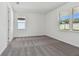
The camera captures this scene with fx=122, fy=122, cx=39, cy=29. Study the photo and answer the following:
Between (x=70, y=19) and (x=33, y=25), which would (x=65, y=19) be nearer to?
(x=70, y=19)

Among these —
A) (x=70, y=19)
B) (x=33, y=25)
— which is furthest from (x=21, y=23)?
(x=70, y=19)

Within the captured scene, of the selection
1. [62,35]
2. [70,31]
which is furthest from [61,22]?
[70,31]

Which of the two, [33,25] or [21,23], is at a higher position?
[21,23]

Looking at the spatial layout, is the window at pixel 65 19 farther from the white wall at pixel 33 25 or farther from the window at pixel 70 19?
the white wall at pixel 33 25

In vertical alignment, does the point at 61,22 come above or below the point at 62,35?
above

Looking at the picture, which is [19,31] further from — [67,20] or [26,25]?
[67,20]

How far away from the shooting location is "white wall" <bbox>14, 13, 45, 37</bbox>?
12695 millimetres

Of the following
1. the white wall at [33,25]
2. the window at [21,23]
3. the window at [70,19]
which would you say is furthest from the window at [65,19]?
the window at [21,23]

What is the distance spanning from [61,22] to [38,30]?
5.43m

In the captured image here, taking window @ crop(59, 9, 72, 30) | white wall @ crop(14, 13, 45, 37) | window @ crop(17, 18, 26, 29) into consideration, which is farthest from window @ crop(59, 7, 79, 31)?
window @ crop(17, 18, 26, 29)

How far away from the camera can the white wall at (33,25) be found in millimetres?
12695

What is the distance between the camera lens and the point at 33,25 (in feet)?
43.3

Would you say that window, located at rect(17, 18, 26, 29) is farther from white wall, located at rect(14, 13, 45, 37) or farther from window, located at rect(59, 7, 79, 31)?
window, located at rect(59, 7, 79, 31)

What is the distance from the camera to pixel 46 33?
43.5 feet
